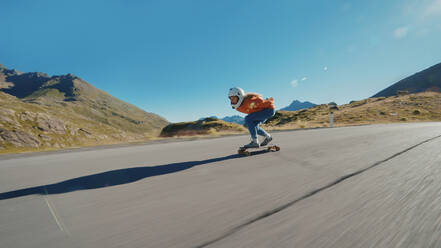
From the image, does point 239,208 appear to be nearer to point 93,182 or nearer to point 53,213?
point 53,213

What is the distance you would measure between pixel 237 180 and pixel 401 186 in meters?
1.82

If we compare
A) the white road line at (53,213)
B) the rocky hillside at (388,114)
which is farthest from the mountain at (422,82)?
the white road line at (53,213)

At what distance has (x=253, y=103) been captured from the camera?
465 cm

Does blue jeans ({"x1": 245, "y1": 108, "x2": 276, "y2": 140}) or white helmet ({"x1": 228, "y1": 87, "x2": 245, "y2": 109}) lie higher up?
white helmet ({"x1": 228, "y1": 87, "x2": 245, "y2": 109})

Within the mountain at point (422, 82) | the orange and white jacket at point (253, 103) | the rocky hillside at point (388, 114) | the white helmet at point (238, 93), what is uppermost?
the mountain at point (422, 82)

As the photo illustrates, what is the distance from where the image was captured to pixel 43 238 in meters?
1.29

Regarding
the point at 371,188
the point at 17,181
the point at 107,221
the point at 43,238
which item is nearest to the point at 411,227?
the point at 371,188

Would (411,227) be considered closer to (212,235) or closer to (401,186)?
(401,186)

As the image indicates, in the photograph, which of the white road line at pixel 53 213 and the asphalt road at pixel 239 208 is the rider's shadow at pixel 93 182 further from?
the white road line at pixel 53 213

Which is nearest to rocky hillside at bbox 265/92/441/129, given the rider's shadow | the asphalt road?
the asphalt road

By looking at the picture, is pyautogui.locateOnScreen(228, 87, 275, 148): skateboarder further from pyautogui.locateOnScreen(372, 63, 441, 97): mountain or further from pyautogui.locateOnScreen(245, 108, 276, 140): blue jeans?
pyautogui.locateOnScreen(372, 63, 441, 97): mountain

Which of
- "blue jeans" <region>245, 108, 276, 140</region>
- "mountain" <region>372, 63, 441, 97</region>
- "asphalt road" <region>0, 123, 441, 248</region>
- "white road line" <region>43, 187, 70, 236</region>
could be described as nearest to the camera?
"asphalt road" <region>0, 123, 441, 248</region>

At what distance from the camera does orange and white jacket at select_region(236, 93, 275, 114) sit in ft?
15.3

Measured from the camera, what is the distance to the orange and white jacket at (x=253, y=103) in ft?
15.3
